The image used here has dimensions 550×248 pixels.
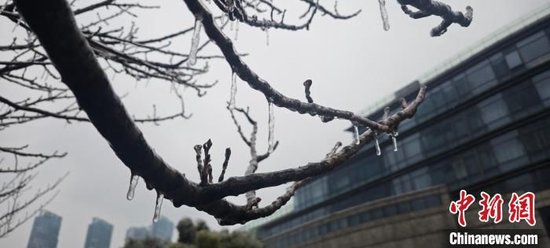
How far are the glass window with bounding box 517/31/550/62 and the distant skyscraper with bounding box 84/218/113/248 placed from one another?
159 meters

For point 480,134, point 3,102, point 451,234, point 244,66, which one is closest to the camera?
point 244,66

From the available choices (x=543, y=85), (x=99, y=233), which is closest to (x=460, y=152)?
(x=543, y=85)

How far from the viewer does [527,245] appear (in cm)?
1884

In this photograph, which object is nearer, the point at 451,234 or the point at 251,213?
the point at 251,213

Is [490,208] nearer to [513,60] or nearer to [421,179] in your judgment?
[421,179]

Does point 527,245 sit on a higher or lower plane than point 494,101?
lower

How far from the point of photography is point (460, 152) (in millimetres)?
24125

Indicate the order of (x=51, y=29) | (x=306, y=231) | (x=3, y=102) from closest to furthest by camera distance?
1. (x=51, y=29)
2. (x=3, y=102)
3. (x=306, y=231)

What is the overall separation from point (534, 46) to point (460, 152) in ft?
26.3

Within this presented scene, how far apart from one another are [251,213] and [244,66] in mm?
871

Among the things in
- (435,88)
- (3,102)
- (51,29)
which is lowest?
(51,29)

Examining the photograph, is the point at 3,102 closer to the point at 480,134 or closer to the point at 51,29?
the point at 51,29

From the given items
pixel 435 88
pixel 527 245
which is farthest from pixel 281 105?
pixel 435 88

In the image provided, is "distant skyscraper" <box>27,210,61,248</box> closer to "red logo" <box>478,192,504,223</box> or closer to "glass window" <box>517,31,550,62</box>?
"red logo" <box>478,192,504,223</box>
